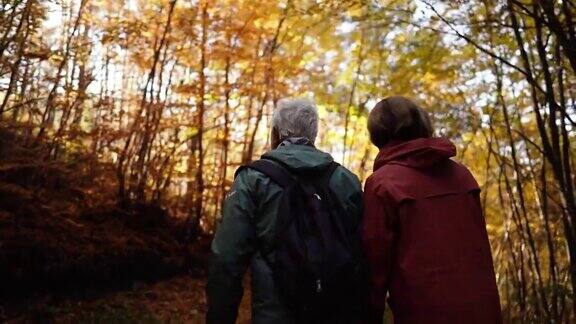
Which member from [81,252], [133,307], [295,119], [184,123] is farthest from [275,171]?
[184,123]

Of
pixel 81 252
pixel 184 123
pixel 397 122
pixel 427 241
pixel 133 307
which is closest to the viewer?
pixel 427 241

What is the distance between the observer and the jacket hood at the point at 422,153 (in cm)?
179

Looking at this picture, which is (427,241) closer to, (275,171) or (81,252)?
(275,171)

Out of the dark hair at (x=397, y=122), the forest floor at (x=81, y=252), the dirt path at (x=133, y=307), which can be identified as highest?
the dark hair at (x=397, y=122)

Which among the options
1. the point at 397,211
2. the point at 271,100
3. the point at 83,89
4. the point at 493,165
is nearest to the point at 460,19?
the point at 397,211

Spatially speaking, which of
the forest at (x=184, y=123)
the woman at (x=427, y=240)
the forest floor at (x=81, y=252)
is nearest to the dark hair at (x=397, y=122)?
the woman at (x=427, y=240)

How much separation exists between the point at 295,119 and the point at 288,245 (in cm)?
52

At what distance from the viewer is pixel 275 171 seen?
186 centimetres

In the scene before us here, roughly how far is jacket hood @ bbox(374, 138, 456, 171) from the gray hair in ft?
1.14

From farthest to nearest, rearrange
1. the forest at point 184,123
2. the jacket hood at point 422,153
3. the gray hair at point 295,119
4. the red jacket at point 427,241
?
the forest at point 184,123
the gray hair at point 295,119
the jacket hood at point 422,153
the red jacket at point 427,241

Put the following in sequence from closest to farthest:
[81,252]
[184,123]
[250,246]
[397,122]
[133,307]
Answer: [250,246] → [397,122] → [133,307] → [81,252] → [184,123]

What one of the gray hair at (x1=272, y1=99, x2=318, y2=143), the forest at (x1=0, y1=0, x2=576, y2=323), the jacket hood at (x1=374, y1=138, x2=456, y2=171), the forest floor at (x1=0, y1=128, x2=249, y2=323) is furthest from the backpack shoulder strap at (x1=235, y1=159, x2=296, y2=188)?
the forest floor at (x1=0, y1=128, x2=249, y2=323)

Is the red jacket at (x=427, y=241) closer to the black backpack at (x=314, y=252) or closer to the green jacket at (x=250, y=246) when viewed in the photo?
the black backpack at (x=314, y=252)

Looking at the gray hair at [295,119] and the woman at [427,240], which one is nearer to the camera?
the woman at [427,240]
